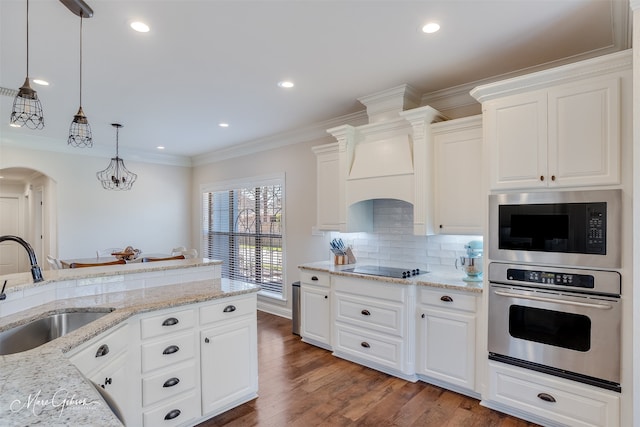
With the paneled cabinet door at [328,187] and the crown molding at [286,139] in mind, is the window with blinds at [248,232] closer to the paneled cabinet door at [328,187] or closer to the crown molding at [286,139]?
the crown molding at [286,139]

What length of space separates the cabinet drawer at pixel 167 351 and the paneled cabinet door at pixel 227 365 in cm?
9

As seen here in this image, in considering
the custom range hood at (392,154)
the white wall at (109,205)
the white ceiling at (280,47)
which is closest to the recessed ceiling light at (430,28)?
the white ceiling at (280,47)

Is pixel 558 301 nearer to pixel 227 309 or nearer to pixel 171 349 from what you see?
pixel 227 309

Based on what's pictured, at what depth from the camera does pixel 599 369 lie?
2123 mm

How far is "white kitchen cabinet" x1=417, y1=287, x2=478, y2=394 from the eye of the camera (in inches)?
107

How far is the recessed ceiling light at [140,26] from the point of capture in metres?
2.21

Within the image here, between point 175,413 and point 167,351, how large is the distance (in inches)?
16.5

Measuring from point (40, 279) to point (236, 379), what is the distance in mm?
1442

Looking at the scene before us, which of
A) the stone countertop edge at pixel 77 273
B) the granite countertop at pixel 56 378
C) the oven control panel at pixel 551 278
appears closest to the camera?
the granite countertop at pixel 56 378

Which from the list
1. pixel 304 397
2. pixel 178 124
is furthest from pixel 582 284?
pixel 178 124

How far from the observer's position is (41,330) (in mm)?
1896

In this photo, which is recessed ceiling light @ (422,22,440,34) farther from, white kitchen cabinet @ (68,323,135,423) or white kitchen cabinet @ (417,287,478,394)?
white kitchen cabinet @ (68,323,135,423)

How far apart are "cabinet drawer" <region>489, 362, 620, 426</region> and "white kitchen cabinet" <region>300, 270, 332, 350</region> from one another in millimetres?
1650

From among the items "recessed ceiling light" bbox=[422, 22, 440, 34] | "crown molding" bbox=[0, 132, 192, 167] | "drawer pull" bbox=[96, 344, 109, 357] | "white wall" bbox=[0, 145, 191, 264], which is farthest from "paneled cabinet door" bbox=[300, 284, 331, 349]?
"crown molding" bbox=[0, 132, 192, 167]
